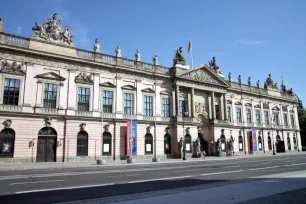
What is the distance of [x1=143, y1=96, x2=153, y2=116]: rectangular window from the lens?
1506 inches

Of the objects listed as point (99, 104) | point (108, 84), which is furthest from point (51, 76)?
point (108, 84)

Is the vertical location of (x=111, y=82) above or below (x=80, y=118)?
above

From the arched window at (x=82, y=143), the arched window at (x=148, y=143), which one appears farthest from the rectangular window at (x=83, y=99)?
the arched window at (x=148, y=143)

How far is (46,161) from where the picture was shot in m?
29.1

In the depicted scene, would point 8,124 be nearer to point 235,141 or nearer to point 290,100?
point 235,141

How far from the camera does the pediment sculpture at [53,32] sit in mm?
31250

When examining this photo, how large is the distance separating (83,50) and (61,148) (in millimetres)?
14115

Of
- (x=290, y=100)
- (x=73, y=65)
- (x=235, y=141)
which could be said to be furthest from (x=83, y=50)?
(x=290, y=100)

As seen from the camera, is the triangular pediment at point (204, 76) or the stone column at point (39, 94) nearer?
the stone column at point (39, 94)

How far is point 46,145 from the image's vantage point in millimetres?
29500

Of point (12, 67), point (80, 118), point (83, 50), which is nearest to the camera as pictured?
point (12, 67)

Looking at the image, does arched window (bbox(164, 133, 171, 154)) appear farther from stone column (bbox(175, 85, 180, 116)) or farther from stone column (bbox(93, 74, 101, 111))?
stone column (bbox(93, 74, 101, 111))

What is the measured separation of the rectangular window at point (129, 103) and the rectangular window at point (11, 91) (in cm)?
1450

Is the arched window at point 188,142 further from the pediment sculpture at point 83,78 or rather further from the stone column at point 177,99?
the pediment sculpture at point 83,78
